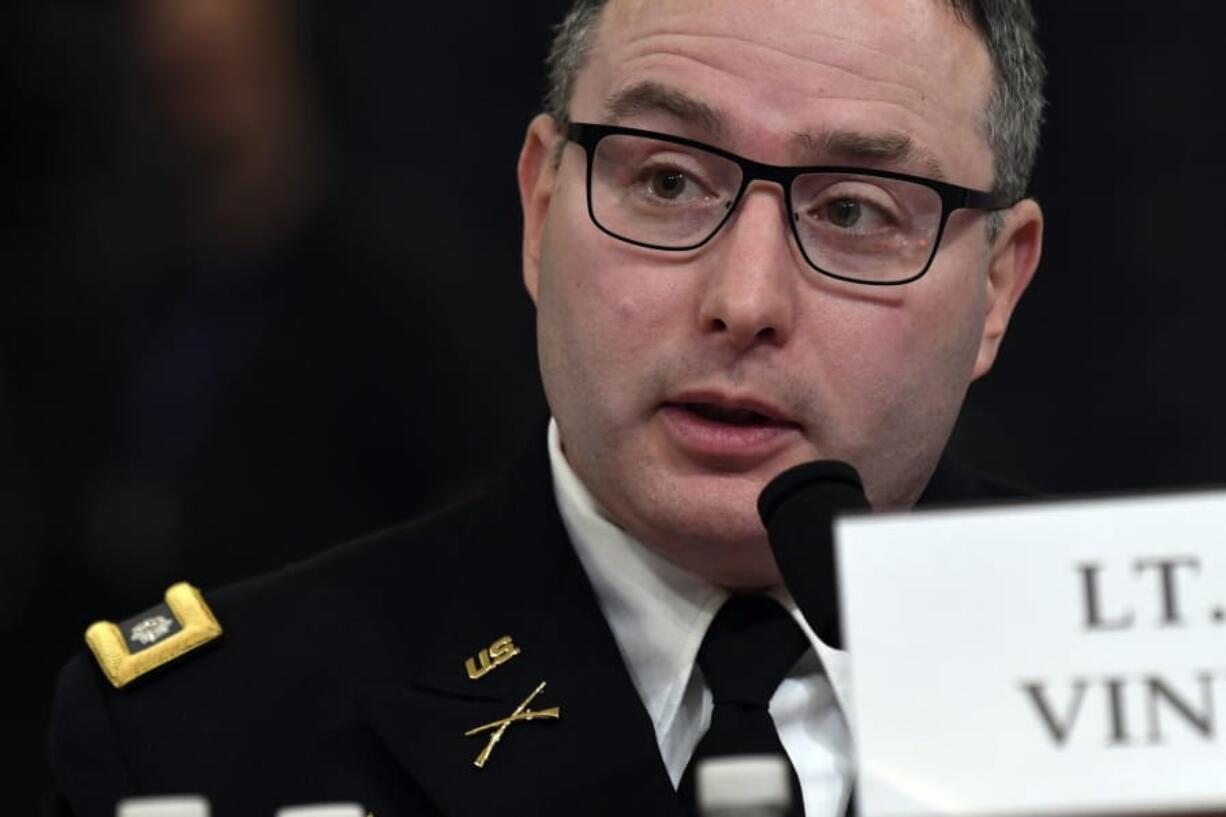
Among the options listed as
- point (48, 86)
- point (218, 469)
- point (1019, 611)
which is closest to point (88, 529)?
point (218, 469)

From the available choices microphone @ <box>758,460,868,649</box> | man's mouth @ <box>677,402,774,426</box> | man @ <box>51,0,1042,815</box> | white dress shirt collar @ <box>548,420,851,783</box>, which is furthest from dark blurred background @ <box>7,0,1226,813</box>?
microphone @ <box>758,460,868,649</box>

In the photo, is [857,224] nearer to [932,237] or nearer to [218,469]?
[932,237]

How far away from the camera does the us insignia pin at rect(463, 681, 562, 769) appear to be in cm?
242

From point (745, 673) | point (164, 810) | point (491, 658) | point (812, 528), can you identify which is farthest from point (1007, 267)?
point (164, 810)

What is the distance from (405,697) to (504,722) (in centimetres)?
10

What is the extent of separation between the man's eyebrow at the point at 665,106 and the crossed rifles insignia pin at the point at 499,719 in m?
0.54

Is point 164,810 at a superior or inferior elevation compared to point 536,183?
inferior

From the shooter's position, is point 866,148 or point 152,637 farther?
point 152,637

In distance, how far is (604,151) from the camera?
8.23 ft

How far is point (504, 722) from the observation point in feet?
8.03

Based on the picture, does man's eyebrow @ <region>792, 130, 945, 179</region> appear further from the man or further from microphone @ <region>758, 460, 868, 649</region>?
microphone @ <region>758, 460, 868, 649</region>

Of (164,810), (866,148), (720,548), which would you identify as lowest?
(720,548)

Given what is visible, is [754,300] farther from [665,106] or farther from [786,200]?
[665,106]

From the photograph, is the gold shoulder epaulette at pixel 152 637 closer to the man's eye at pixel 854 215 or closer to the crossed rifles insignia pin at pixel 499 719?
the crossed rifles insignia pin at pixel 499 719
